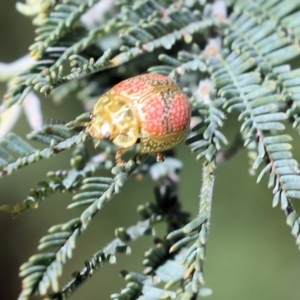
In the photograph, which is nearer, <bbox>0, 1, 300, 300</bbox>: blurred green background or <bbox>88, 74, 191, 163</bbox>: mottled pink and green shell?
<bbox>88, 74, 191, 163</bbox>: mottled pink and green shell

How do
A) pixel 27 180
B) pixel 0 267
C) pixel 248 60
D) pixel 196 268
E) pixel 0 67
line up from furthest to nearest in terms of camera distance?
pixel 0 267
pixel 27 180
pixel 0 67
pixel 248 60
pixel 196 268

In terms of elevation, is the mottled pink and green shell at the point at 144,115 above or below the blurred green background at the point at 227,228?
above

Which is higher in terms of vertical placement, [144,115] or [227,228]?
[144,115]

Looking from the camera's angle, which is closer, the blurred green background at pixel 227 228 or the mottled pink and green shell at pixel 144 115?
the mottled pink and green shell at pixel 144 115

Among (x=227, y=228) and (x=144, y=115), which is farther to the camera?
(x=227, y=228)

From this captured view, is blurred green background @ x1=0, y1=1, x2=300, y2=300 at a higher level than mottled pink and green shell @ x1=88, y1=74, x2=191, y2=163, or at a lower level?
lower

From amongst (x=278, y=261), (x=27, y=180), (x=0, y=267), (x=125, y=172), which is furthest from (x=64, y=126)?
(x=0, y=267)

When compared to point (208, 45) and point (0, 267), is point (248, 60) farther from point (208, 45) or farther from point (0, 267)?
point (0, 267)

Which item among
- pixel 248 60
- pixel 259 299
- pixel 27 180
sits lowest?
pixel 259 299
